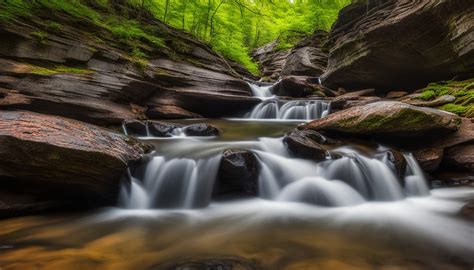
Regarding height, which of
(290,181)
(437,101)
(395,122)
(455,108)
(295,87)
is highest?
(295,87)

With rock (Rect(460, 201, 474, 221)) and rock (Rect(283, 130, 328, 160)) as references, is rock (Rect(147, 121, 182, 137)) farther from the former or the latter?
rock (Rect(460, 201, 474, 221))

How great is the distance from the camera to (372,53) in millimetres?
11453

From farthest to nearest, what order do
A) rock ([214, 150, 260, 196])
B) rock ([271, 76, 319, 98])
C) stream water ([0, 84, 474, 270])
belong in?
rock ([271, 76, 319, 98])
rock ([214, 150, 260, 196])
stream water ([0, 84, 474, 270])

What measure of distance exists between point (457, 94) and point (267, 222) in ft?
25.9

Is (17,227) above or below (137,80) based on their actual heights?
below

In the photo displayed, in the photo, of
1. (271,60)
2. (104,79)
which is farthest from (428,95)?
(271,60)

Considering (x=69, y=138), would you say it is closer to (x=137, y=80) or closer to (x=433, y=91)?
(x=137, y=80)

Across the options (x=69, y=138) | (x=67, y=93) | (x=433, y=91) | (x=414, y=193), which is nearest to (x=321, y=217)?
(x=414, y=193)

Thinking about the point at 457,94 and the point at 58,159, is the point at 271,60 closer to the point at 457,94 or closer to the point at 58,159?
the point at 457,94

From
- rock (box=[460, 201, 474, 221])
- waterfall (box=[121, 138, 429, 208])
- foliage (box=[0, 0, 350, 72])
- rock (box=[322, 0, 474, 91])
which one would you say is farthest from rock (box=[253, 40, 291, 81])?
rock (box=[460, 201, 474, 221])

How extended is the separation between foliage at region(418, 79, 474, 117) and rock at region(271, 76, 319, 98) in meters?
5.20

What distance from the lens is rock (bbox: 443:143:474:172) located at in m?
6.01

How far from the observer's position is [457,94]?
8.55 metres

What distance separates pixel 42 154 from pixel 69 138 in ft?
1.65
